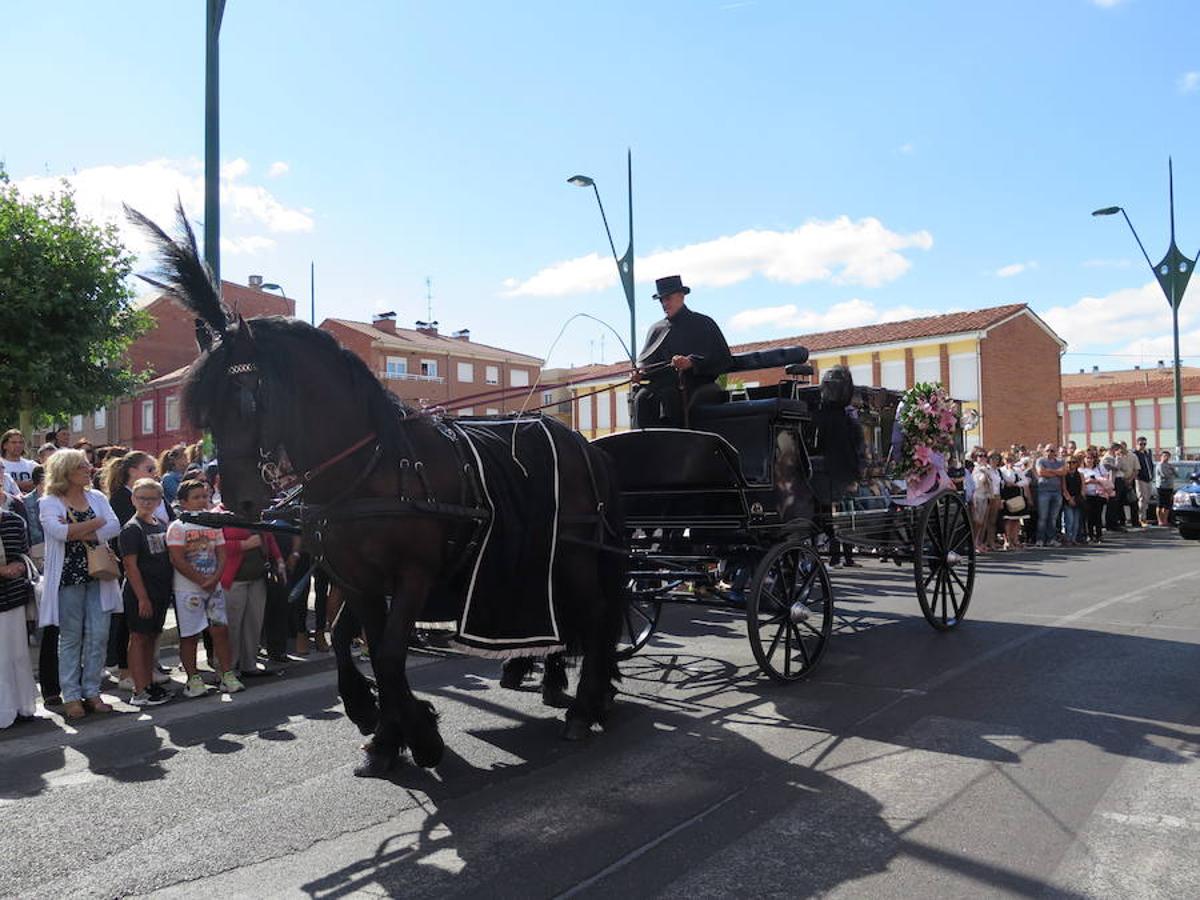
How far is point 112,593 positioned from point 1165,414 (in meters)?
60.1

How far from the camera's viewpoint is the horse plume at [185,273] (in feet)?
13.5

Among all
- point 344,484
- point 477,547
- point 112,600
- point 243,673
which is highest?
point 344,484

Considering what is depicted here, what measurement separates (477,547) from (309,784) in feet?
4.47

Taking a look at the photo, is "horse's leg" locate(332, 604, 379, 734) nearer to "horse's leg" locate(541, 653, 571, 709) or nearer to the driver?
"horse's leg" locate(541, 653, 571, 709)

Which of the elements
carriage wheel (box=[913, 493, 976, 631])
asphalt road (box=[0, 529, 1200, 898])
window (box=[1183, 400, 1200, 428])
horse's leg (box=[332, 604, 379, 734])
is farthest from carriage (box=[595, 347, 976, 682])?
window (box=[1183, 400, 1200, 428])

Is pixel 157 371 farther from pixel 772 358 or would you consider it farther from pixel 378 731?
pixel 378 731

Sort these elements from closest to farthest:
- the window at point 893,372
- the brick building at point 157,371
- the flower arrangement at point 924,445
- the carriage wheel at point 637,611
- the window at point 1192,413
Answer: the carriage wheel at point 637,611 → the flower arrangement at point 924,445 → the window at point 893,372 → the brick building at point 157,371 → the window at point 1192,413

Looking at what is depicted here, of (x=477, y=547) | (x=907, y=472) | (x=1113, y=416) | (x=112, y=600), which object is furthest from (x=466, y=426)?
(x=1113, y=416)

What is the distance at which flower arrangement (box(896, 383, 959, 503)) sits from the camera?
8164mm

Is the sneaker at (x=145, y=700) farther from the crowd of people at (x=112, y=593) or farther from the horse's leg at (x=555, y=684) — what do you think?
the horse's leg at (x=555, y=684)

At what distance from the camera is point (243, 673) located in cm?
720

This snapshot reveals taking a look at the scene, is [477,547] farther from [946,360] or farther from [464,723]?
[946,360]

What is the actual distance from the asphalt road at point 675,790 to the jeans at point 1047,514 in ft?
37.9

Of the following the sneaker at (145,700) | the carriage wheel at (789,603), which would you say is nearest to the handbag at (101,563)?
the sneaker at (145,700)
